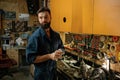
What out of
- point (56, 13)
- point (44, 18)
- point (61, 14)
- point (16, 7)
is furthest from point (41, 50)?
point (16, 7)

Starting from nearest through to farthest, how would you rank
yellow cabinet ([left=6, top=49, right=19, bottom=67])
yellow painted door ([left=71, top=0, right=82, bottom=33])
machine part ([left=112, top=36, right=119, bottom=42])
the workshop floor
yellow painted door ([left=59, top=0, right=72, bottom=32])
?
1. machine part ([left=112, top=36, right=119, bottom=42])
2. yellow painted door ([left=71, top=0, right=82, bottom=33])
3. yellow painted door ([left=59, top=0, right=72, bottom=32])
4. the workshop floor
5. yellow cabinet ([left=6, top=49, right=19, bottom=67])

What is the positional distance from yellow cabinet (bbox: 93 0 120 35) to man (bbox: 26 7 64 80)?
0.50 metres

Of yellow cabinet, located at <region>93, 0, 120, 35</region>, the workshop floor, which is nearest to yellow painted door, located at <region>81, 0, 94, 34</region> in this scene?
yellow cabinet, located at <region>93, 0, 120, 35</region>

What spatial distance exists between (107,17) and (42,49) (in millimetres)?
737

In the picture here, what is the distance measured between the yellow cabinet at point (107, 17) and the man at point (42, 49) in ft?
1.65

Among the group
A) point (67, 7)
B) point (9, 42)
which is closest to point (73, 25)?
point (67, 7)

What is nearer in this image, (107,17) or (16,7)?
(107,17)

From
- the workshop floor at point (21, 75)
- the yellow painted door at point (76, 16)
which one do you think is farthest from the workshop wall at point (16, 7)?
the yellow painted door at point (76, 16)

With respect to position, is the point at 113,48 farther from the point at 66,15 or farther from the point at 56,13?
the point at 56,13

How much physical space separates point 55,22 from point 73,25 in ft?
2.88

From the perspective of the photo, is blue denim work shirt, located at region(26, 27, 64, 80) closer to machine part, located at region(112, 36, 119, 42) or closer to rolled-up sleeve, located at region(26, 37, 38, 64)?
rolled-up sleeve, located at region(26, 37, 38, 64)

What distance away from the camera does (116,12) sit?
1.66m

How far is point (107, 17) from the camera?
1799 mm

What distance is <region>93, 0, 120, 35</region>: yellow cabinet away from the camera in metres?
1.67
